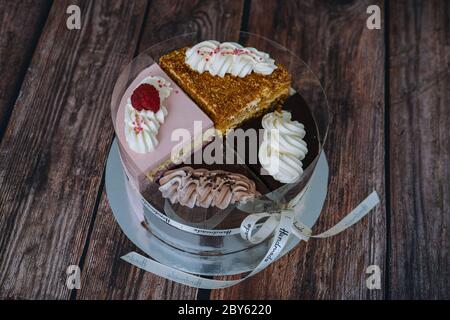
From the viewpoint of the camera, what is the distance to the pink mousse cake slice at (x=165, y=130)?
2215 mm

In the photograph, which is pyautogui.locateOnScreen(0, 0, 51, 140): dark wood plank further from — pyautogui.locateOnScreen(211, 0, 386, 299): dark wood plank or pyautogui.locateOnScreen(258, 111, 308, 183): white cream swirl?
pyautogui.locateOnScreen(258, 111, 308, 183): white cream swirl

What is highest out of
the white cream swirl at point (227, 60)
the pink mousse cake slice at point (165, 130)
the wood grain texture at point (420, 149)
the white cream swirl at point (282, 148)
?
the white cream swirl at point (227, 60)

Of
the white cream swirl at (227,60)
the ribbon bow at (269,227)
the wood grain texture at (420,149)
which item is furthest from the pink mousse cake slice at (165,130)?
the wood grain texture at (420,149)

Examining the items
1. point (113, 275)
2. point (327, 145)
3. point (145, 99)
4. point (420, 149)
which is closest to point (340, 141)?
point (327, 145)

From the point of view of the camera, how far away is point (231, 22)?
2.88 metres

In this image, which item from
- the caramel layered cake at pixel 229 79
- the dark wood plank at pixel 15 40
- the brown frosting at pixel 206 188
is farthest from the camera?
the dark wood plank at pixel 15 40

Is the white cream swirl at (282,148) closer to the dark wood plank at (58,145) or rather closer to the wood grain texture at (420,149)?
the wood grain texture at (420,149)

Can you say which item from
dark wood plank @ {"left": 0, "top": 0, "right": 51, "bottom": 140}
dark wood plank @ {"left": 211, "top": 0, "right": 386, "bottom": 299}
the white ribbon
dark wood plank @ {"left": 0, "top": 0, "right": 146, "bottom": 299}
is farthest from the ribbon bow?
dark wood plank @ {"left": 0, "top": 0, "right": 51, "bottom": 140}

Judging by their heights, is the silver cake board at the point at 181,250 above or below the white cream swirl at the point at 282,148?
below

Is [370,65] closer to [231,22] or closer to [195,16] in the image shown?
[231,22]

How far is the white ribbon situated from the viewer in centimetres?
219

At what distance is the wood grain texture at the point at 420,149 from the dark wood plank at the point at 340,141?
6 centimetres

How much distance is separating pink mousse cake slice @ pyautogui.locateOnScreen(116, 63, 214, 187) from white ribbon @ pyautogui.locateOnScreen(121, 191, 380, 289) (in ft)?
1.00

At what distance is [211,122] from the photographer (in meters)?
2.34
